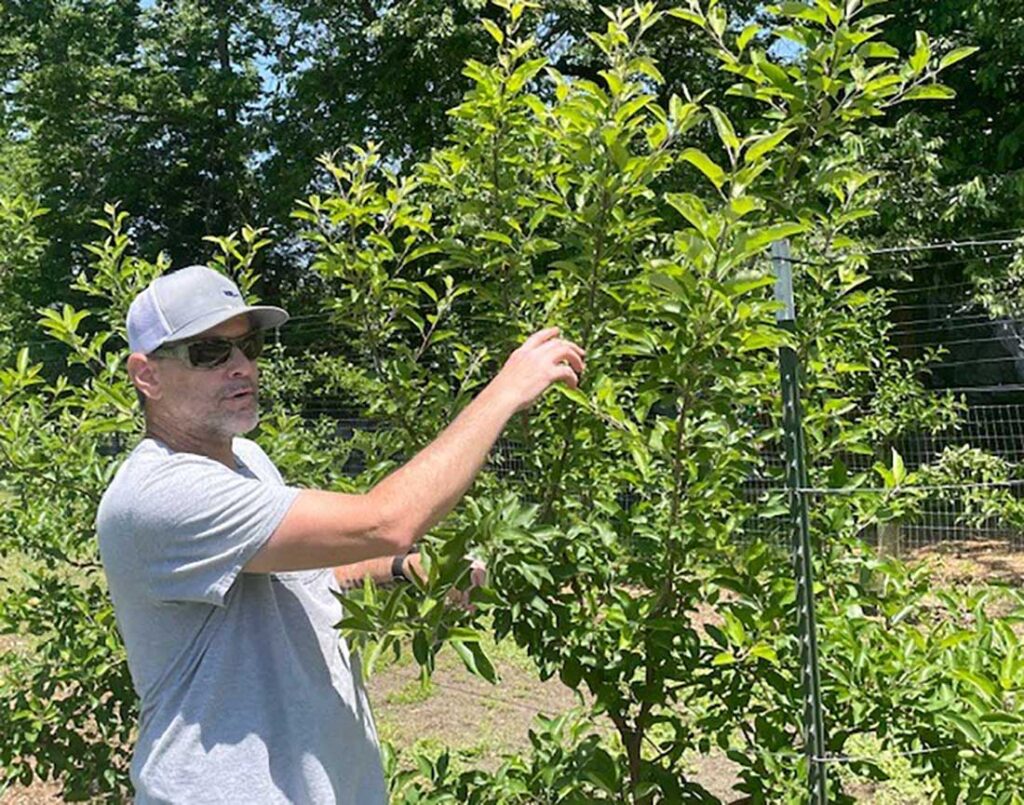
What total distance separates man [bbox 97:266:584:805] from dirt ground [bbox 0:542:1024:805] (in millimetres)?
2590

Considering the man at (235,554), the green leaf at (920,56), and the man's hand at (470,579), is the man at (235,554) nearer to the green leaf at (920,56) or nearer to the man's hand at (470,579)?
the man's hand at (470,579)

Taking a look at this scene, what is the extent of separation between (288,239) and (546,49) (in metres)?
5.66

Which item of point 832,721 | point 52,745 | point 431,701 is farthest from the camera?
point 431,701

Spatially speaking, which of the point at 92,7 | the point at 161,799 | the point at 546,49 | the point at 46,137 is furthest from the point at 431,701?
the point at 92,7

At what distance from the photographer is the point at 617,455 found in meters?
2.38

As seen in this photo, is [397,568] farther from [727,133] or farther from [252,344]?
[727,133]

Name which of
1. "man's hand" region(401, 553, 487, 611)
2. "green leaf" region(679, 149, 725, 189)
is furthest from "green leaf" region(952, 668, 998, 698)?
"green leaf" region(679, 149, 725, 189)

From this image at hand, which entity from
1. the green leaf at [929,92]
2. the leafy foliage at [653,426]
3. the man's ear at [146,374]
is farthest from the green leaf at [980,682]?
the man's ear at [146,374]

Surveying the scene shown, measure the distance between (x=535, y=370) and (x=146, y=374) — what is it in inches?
25.9

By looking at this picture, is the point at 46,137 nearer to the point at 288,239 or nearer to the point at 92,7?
the point at 92,7

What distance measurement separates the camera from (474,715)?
18.3 ft

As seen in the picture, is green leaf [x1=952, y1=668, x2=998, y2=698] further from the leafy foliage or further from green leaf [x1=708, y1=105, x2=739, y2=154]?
green leaf [x1=708, y1=105, x2=739, y2=154]

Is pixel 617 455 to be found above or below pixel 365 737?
above

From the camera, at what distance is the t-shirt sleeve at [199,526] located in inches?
59.9
